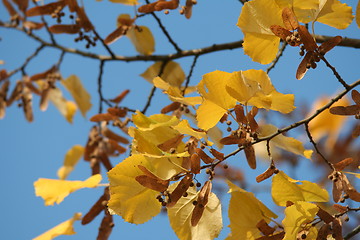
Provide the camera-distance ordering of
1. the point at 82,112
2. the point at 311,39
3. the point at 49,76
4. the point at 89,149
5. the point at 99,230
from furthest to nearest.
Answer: the point at 82,112
the point at 49,76
the point at 89,149
the point at 99,230
the point at 311,39

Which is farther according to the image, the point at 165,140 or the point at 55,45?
the point at 55,45

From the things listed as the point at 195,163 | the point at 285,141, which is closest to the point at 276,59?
the point at 285,141

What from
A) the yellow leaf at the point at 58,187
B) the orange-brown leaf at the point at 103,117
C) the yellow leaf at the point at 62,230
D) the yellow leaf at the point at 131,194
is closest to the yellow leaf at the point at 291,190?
the yellow leaf at the point at 131,194

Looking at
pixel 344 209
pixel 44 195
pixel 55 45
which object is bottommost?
pixel 344 209

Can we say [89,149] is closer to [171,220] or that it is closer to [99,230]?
[99,230]

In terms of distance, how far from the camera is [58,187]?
47.8 inches

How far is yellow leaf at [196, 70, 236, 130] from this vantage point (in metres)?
0.90

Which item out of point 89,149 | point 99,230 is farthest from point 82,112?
point 99,230

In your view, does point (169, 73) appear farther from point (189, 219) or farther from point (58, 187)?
point (189, 219)

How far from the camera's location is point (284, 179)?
96cm

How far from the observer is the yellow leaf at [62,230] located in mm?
1270

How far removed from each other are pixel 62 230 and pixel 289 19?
81 centimetres

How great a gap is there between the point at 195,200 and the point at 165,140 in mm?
134

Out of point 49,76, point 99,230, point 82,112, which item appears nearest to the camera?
point 99,230
